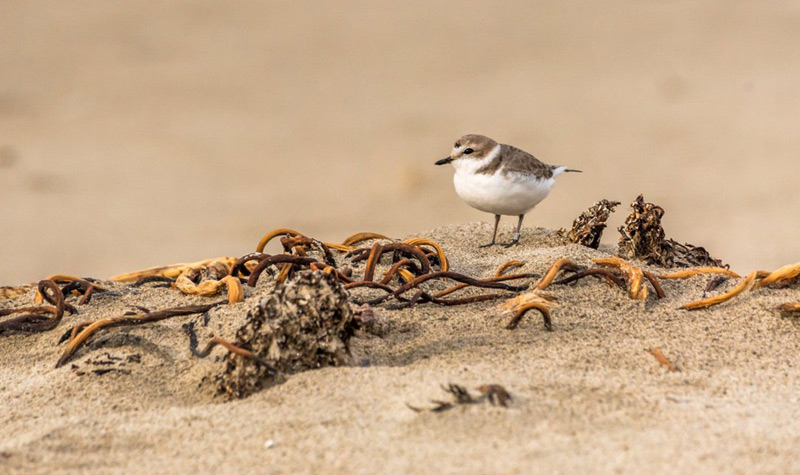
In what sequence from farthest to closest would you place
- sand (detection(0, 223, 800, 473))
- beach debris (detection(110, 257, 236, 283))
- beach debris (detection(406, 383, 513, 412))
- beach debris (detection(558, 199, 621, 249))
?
beach debris (detection(558, 199, 621, 249)), beach debris (detection(110, 257, 236, 283)), beach debris (detection(406, 383, 513, 412)), sand (detection(0, 223, 800, 473))

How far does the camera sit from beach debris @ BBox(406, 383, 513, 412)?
6.64ft

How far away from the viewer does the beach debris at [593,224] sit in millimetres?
3611

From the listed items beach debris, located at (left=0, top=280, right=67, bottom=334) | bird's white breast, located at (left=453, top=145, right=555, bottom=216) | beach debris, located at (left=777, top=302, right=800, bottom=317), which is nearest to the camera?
beach debris, located at (left=777, top=302, right=800, bottom=317)

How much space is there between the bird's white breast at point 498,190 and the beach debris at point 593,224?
120cm

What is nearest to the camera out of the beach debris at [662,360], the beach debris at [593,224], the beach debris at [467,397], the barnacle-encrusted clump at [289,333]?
the beach debris at [467,397]

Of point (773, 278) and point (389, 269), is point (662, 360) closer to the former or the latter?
point (773, 278)

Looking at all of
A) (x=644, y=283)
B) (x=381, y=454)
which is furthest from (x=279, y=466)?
(x=644, y=283)

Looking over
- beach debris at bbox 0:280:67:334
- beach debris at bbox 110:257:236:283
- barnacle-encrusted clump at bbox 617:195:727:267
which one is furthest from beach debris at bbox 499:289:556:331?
beach debris at bbox 0:280:67:334

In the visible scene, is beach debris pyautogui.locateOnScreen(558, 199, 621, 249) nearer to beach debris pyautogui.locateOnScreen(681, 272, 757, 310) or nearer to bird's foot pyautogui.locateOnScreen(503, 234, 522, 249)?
bird's foot pyautogui.locateOnScreen(503, 234, 522, 249)

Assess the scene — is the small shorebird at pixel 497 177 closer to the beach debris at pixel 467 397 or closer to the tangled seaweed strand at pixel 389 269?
the tangled seaweed strand at pixel 389 269

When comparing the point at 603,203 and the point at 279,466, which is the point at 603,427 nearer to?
the point at 279,466

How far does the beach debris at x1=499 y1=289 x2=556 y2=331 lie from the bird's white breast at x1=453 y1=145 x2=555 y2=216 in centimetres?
211

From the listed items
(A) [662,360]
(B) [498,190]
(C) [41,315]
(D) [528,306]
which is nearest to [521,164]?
(B) [498,190]

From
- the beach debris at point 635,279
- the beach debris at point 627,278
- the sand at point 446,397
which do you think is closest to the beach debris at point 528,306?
the sand at point 446,397
